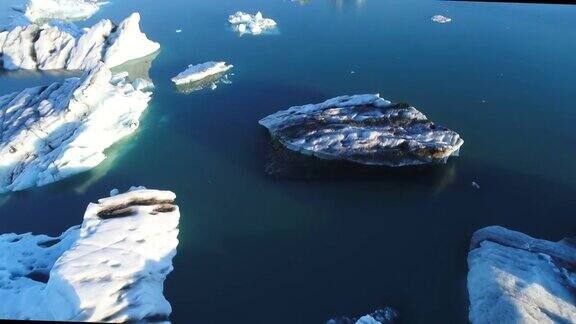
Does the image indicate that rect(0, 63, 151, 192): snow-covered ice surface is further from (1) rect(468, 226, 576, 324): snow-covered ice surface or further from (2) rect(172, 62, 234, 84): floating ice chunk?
(1) rect(468, 226, 576, 324): snow-covered ice surface

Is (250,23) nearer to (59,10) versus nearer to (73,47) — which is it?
(73,47)

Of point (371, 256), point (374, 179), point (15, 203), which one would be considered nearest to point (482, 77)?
point (374, 179)

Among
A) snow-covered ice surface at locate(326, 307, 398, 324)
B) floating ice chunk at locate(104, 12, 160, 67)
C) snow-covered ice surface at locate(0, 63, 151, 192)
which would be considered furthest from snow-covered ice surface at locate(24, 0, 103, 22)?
snow-covered ice surface at locate(326, 307, 398, 324)

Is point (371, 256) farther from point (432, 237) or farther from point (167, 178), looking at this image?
point (167, 178)

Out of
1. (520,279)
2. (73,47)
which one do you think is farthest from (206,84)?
(520,279)

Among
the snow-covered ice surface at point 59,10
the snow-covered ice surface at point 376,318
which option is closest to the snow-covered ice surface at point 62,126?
the snow-covered ice surface at point 376,318

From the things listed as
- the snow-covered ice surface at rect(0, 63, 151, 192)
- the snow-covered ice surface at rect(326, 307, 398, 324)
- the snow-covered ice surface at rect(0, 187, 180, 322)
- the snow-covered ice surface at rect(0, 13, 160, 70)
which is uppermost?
the snow-covered ice surface at rect(0, 13, 160, 70)
